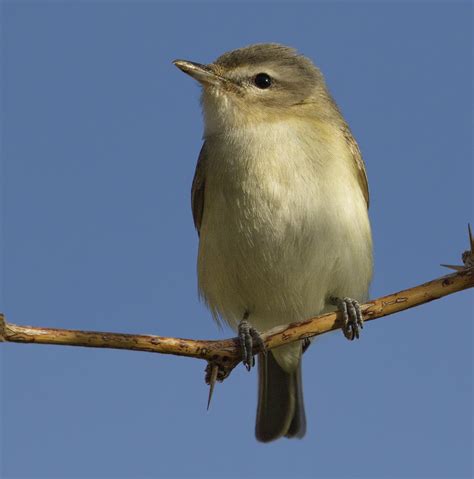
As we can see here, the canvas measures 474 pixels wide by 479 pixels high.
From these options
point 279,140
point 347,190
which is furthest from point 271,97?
point 347,190

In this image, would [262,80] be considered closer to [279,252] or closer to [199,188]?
[199,188]

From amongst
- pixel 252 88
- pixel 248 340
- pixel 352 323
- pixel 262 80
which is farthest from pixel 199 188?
pixel 352 323

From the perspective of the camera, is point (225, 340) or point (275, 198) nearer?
point (225, 340)

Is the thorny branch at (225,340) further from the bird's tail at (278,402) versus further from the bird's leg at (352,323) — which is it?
the bird's tail at (278,402)

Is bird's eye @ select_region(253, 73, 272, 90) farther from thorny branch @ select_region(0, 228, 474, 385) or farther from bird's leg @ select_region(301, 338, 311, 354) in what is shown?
thorny branch @ select_region(0, 228, 474, 385)

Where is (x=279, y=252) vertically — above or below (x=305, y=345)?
above

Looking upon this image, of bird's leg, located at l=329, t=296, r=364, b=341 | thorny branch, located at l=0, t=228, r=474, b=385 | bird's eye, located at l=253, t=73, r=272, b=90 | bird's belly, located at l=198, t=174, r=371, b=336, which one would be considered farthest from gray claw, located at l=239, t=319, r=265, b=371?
bird's eye, located at l=253, t=73, r=272, b=90

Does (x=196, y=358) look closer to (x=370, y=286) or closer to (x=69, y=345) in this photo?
(x=69, y=345)
